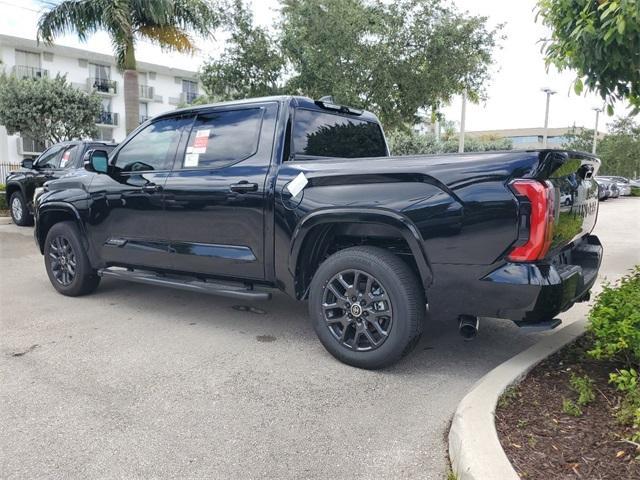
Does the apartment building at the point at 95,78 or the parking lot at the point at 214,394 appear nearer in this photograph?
the parking lot at the point at 214,394

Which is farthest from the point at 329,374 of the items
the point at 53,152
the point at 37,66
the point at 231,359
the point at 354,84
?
the point at 37,66

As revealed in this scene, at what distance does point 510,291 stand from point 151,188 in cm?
321

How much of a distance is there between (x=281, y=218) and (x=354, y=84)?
11124 millimetres

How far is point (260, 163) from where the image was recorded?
4285mm

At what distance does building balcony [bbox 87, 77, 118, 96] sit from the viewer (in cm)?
3985

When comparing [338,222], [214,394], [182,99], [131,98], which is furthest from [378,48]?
[182,99]

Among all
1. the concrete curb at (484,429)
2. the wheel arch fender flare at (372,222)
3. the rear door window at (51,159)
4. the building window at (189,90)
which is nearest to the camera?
the concrete curb at (484,429)

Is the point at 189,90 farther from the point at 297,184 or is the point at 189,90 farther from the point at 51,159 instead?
the point at 297,184

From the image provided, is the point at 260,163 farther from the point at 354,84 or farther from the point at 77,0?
the point at 77,0

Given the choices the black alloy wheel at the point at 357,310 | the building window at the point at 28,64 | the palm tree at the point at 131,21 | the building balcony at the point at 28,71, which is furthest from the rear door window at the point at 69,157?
the building window at the point at 28,64

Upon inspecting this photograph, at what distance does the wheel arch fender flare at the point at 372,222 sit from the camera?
3.45 metres

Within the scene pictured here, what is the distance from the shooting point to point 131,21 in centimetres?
1490

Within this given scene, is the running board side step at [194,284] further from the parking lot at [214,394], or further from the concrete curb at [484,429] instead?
the concrete curb at [484,429]

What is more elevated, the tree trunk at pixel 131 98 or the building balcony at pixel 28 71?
the building balcony at pixel 28 71
